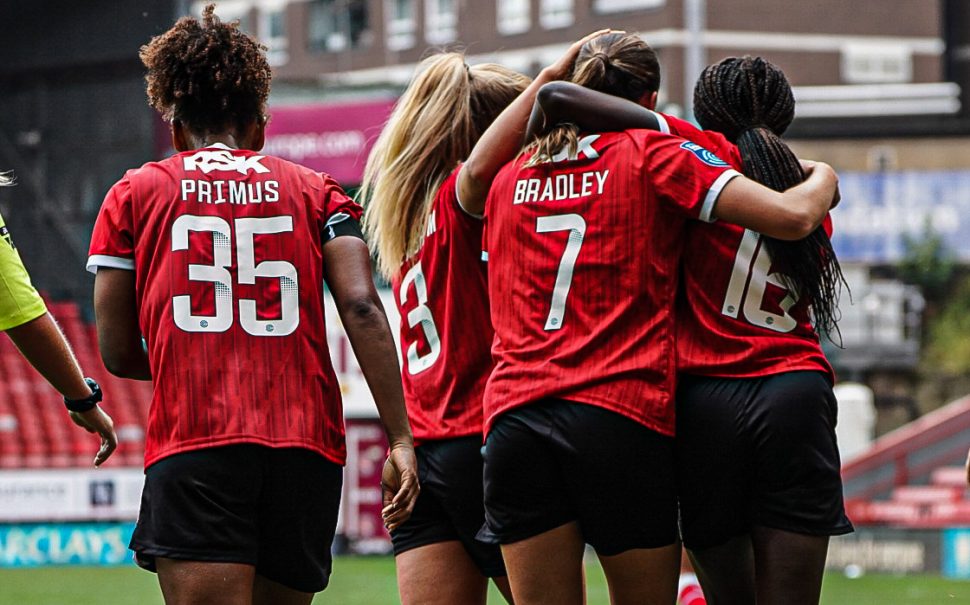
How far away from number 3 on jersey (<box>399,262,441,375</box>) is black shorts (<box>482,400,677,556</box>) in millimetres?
560

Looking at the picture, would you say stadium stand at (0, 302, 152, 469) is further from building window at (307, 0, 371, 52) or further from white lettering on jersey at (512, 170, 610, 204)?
building window at (307, 0, 371, 52)

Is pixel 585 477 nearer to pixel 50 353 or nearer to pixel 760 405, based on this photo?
pixel 760 405

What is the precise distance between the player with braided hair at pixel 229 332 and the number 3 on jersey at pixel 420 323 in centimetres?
53

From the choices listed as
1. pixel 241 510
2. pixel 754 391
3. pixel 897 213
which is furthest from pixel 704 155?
pixel 897 213

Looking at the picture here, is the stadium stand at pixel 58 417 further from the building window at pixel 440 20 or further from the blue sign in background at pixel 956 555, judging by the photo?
the building window at pixel 440 20

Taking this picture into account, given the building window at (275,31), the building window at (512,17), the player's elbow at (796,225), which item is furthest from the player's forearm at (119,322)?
the building window at (275,31)

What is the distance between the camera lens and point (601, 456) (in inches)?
144

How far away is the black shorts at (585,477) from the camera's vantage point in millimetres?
3668

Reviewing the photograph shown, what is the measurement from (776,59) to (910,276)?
32.8 ft

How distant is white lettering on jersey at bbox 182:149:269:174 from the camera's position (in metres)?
3.64

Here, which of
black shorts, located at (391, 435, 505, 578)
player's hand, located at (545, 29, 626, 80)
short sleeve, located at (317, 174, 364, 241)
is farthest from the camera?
black shorts, located at (391, 435, 505, 578)

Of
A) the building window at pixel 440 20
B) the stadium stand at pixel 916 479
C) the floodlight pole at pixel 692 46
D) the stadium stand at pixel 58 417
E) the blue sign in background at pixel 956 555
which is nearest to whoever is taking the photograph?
the blue sign in background at pixel 956 555

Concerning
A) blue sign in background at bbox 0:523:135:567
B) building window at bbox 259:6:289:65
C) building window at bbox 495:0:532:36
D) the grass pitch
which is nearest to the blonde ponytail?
the grass pitch

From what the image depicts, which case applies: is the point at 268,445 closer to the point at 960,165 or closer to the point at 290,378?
the point at 290,378
